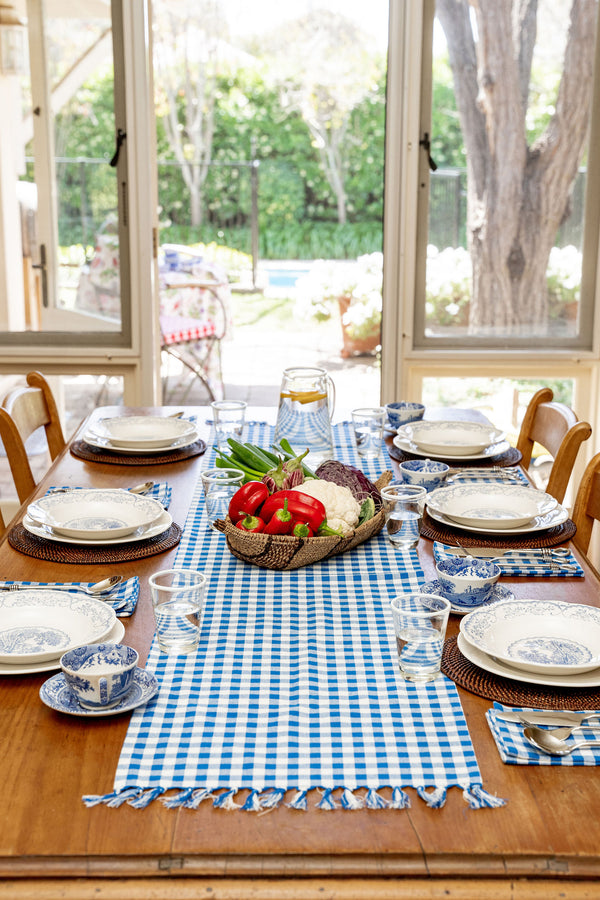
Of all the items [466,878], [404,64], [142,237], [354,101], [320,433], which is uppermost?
[354,101]

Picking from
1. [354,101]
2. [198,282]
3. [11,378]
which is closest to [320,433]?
[11,378]

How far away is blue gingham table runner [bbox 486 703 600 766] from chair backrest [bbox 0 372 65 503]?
1.25 meters

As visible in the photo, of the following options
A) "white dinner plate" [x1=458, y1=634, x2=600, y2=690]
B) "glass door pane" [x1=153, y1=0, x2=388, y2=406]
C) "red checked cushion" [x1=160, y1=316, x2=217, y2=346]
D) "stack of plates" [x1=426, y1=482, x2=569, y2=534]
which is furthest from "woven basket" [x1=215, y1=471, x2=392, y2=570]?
"glass door pane" [x1=153, y1=0, x2=388, y2=406]

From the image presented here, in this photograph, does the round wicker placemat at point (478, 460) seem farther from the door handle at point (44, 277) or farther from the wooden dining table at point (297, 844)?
the door handle at point (44, 277)

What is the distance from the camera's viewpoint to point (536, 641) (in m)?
1.11

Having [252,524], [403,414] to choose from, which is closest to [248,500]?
[252,524]

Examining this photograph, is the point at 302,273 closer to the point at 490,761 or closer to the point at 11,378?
the point at 11,378

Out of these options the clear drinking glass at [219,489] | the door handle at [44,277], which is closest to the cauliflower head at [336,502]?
the clear drinking glass at [219,489]

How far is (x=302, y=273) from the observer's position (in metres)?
9.22

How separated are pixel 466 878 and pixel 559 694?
0.95 ft

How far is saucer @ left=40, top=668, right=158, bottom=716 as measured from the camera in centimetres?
95

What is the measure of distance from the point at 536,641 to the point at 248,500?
1.57 ft

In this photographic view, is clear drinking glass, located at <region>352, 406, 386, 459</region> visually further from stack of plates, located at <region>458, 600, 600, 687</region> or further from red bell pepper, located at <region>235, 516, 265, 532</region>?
stack of plates, located at <region>458, 600, 600, 687</region>

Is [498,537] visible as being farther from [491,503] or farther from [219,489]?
[219,489]
